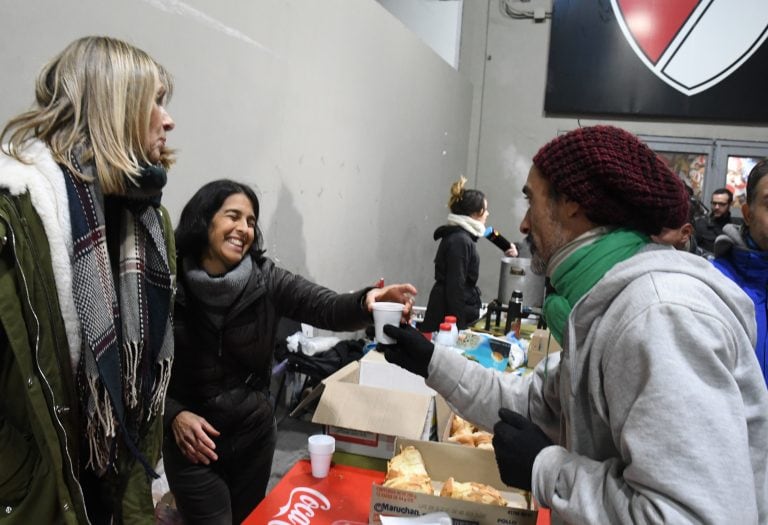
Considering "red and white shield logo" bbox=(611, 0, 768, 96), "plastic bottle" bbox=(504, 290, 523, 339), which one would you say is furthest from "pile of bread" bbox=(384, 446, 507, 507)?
"red and white shield logo" bbox=(611, 0, 768, 96)

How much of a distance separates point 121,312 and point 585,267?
3.68 feet

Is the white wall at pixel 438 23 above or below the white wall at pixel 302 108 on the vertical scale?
above

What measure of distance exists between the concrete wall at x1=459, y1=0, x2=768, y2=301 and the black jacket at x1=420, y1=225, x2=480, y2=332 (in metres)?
3.74

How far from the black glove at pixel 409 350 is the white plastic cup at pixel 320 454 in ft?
1.05

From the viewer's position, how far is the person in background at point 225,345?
1858mm

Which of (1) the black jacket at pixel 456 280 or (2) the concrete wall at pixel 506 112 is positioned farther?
(2) the concrete wall at pixel 506 112

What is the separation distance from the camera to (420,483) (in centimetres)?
152

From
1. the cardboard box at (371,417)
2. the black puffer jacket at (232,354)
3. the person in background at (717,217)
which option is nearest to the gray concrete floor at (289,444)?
the black puffer jacket at (232,354)

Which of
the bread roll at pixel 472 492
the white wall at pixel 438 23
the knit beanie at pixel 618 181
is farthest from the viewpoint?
the white wall at pixel 438 23

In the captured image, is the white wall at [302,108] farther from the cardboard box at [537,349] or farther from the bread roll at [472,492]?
the bread roll at [472,492]

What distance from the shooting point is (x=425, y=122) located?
20.4ft

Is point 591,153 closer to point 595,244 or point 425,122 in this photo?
point 595,244

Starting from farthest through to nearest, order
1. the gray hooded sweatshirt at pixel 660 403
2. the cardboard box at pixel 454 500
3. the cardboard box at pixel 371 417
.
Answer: the cardboard box at pixel 371 417 → the cardboard box at pixel 454 500 → the gray hooded sweatshirt at pixel 660 403

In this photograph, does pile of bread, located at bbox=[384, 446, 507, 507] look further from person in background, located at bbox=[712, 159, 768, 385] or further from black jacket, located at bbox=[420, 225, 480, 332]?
black jacket, located at bbox=[420, 225, 480, 332]
